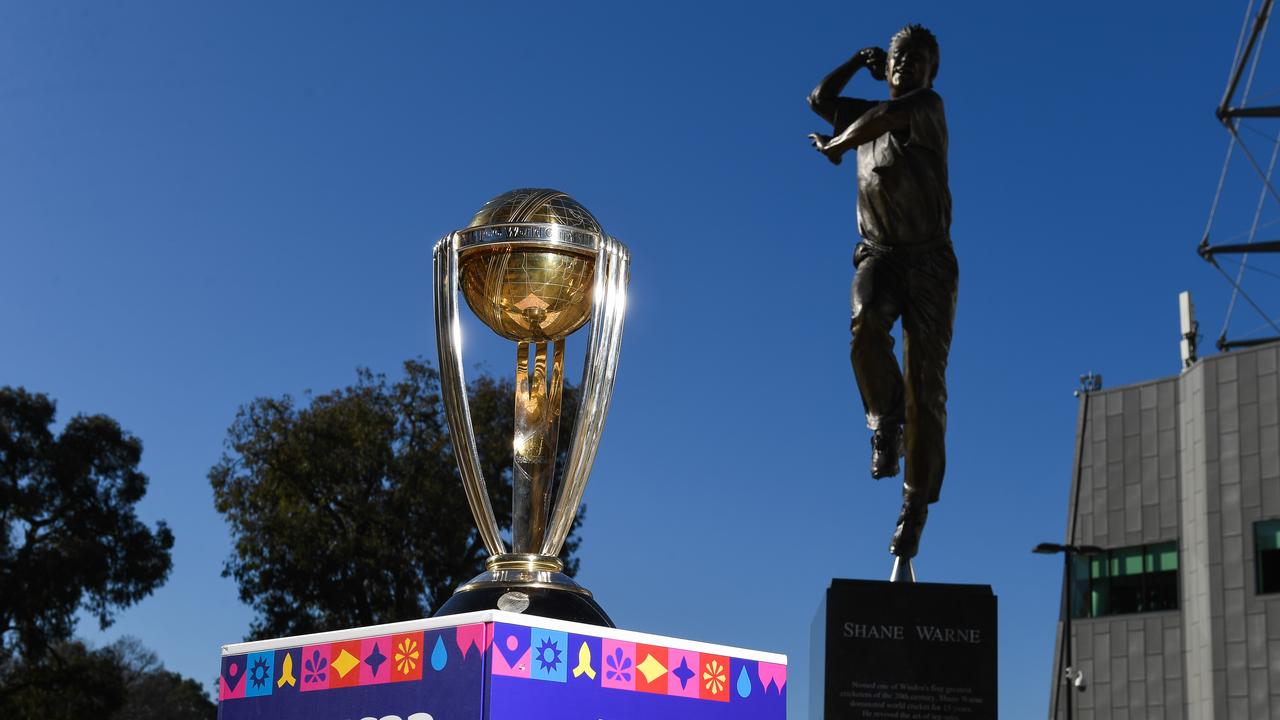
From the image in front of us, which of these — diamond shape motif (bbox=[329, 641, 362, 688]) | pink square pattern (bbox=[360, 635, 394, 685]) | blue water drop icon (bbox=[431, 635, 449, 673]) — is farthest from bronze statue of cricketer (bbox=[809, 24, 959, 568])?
diamond shape motif (bbox=[329, 641, 362, 688])

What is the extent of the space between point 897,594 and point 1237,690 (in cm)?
3234

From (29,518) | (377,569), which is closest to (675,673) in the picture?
(377,569)

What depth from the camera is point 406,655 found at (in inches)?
290

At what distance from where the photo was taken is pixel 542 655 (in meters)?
7.24

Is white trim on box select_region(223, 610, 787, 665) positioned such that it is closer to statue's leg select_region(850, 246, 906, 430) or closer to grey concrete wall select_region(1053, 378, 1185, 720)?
statue's leg select_region(850, 246, 906, 430)

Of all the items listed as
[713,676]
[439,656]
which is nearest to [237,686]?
[439,656]

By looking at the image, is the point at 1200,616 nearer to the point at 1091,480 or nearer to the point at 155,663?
the point at 1091,480

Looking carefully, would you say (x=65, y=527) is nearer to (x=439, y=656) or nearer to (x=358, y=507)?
(x=358, y=507)

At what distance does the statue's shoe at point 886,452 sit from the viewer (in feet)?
25.9

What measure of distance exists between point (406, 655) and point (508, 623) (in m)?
0.61

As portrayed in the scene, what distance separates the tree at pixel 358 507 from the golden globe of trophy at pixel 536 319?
20369 millimetres

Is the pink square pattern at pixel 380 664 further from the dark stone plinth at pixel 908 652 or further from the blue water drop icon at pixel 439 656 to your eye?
the dark stone plinth at pixel 908 652

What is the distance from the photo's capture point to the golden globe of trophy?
9.66 m

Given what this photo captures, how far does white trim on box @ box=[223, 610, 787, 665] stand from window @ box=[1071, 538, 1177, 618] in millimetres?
32757
